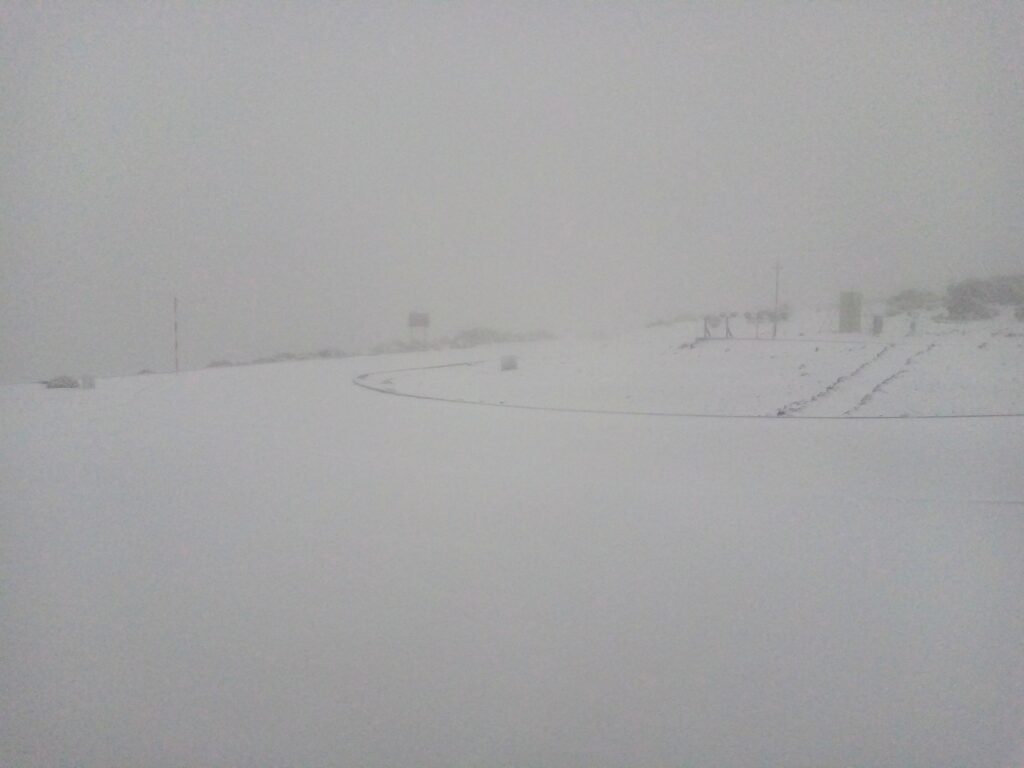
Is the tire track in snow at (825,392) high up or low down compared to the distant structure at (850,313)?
down

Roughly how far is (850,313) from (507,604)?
917 centimetres

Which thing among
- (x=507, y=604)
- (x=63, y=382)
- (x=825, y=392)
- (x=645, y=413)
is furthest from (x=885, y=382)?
(x=63, y=382)

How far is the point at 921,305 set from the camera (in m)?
9.64

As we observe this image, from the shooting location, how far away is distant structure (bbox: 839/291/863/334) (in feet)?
30.6

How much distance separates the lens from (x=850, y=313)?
9.38 m

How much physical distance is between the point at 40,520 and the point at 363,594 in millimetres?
1507

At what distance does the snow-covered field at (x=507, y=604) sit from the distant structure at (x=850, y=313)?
5.69 meters

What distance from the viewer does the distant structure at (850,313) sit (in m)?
9.31

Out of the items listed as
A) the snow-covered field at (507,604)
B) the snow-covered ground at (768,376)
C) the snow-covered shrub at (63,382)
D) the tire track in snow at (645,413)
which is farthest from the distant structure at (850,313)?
the snow-covered shrub at (63,382)

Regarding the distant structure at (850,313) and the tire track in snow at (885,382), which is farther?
the distant structure at (850,313)

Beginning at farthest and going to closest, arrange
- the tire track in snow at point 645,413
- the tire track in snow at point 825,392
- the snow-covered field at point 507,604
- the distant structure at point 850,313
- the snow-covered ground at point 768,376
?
the distant structure at point 850,313
the snow-covered ground at point 768,376
the tire track in snow at point 825,392
the tire track in snow at point 645,413
the snow-covered field at point 507,604

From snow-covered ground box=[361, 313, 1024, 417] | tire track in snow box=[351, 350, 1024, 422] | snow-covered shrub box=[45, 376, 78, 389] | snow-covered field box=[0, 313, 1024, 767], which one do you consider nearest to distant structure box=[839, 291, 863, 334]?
snow-covered ground box=[361, 313, 1024, 417]

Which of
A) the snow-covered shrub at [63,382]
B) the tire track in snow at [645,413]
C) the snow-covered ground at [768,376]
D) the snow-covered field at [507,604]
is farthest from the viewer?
the snow-covered shrub at [63,382]

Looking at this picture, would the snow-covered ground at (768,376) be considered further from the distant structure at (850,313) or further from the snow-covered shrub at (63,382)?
the snow-covered shrub at (63,382)
